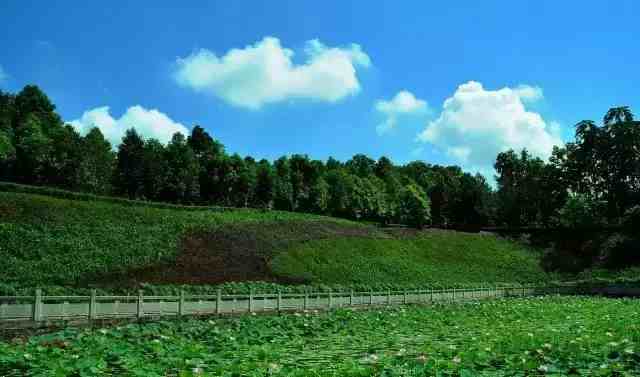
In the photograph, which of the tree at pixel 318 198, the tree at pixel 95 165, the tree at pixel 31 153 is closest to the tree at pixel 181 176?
the tree at pixel 95 165

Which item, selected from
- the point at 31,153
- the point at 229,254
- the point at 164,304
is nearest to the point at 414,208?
the point at 31,153

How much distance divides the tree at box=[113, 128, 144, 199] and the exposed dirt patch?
27300 mm

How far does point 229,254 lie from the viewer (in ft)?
135

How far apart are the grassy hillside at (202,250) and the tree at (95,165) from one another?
18.0 m

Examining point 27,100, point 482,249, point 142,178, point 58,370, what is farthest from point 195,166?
point 58,370

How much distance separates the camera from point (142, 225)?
1745 inches

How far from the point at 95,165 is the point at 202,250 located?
104ft

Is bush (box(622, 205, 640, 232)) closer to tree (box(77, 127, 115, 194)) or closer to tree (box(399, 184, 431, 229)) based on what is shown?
tree (box(399, 184, 431, 229))

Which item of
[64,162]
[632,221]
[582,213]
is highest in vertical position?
[64,162]

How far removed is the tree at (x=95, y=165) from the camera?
65125mm

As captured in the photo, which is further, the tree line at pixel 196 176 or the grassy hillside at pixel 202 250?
the tree line at pixel 196 176

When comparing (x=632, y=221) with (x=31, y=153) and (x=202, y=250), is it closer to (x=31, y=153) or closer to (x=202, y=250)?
(x=202, y=250)

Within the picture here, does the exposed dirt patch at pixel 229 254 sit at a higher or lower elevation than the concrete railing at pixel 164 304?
higher

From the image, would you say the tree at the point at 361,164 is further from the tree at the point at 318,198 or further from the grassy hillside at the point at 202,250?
the grassy hillside at the point at 202,250
